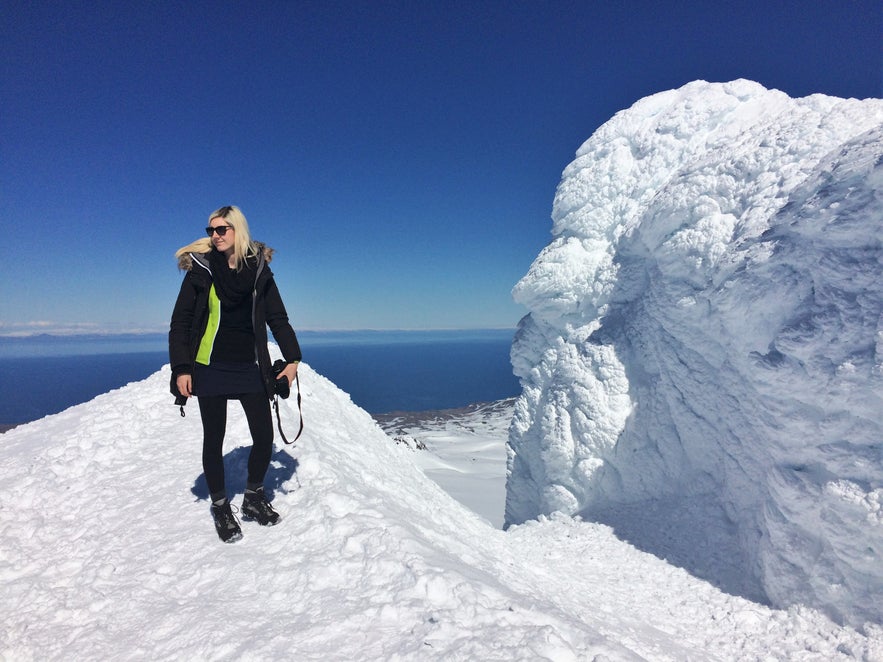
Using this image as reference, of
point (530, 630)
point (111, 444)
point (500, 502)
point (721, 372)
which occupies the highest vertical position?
point (721, 372)

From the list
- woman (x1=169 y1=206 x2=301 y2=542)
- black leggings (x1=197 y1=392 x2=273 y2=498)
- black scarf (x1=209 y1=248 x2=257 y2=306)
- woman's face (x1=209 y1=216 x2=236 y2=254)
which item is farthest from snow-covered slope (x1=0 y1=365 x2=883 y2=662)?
woman's face (x1=209 y1=216 x2=236 y2=254)

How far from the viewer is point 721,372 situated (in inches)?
302

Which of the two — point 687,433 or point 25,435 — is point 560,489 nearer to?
point 687,433

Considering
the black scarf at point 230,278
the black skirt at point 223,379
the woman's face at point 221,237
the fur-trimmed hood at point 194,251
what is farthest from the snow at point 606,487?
the woman's face at point 221,237

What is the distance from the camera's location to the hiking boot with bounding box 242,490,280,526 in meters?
4.43

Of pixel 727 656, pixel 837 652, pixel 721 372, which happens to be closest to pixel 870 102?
pixel 721 372

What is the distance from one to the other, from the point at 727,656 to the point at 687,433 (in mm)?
4103

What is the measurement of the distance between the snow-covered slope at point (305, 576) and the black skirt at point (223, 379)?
1373 mm

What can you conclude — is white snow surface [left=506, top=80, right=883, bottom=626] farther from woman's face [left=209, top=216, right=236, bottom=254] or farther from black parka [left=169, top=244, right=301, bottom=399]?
woman's face [left=209, top=216, right=236, bottom=254]

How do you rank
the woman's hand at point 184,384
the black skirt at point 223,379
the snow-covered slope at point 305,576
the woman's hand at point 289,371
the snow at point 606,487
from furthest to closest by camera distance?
the woman's hand at point 289,371, the black skirt at point 223,379, the woman's hand at point 184,384, the snow at point 606,487, the snow-covered slope at point 305,576

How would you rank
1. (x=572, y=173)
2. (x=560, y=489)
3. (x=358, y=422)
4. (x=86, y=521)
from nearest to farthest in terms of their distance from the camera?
1. (x=86, y=521)
2. (x=358, y=422)
3. (x=560, y=489)
4. (x=572, y=173)

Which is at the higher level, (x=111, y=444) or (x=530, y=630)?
(x=111, y=444)

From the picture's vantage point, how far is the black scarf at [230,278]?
4.04m

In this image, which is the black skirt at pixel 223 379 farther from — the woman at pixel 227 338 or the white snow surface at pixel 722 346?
the white snow surface at pixel 722 346
